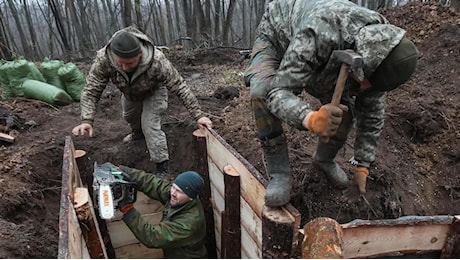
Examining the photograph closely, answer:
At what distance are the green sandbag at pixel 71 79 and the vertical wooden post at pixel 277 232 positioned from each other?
4849mm

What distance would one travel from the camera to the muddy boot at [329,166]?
286 centimetres

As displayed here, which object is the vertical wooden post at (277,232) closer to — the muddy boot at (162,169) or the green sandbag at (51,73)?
the muddy boot at (162,169)

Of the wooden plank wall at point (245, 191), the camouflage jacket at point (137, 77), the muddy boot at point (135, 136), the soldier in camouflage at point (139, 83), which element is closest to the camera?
the wooden plank wall at point (245, 191)

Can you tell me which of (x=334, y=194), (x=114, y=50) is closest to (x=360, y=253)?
(x=334, y=194)

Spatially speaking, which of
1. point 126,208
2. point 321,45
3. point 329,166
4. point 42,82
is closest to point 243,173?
point 329,166

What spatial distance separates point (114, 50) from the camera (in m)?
2.99

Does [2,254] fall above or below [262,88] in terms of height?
below

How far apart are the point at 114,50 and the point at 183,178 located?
1171 mm

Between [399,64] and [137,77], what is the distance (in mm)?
2247

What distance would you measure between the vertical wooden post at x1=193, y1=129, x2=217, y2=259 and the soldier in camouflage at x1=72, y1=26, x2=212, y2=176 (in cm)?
25

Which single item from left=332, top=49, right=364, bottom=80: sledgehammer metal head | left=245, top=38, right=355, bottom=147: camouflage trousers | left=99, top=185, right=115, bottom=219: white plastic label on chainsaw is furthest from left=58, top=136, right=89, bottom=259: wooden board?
left=332, top=49, right=364, bottom=80: sledgehammer metal head

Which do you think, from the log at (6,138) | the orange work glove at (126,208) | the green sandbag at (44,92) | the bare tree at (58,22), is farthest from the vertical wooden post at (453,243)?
the bare tree at (58,22)

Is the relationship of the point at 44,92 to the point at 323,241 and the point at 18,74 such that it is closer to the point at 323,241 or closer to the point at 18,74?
the point at 18,74

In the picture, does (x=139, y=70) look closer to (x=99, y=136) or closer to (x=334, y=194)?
(x=99, y=136)
